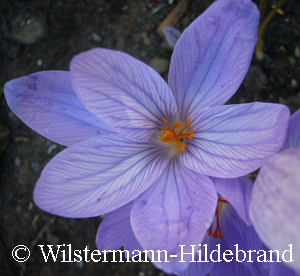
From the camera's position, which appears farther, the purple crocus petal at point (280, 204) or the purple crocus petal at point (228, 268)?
the purple crocus petal at point (228, 268)

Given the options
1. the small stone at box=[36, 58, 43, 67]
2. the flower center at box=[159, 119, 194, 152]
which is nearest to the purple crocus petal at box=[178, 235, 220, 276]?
the flower center at box=[159, 119, 194, 152]

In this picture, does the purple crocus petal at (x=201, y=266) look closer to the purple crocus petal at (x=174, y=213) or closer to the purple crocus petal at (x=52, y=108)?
the purple crocus petal at (x=174, y=213)

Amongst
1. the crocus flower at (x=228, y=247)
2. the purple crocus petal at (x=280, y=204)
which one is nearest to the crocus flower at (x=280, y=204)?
the purple crocus petal at (x=280, y=204)

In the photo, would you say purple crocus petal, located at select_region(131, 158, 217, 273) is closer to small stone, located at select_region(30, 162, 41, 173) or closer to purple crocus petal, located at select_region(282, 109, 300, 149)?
purple crocus petal, located at select_region(282, 109, 300, 149)

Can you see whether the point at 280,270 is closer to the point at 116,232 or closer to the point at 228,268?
the point at 228,268

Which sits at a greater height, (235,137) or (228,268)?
(235,137)

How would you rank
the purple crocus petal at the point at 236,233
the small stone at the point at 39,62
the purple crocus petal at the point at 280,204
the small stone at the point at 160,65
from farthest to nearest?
the small stone at the point at 39,62 → the small stone at the point at 160,65 → the purple crocus petal at the point at 236,233 → the purple crocus petal at the point at 280,204

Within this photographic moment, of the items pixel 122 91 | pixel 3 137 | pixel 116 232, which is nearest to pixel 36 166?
pixel 3 137
